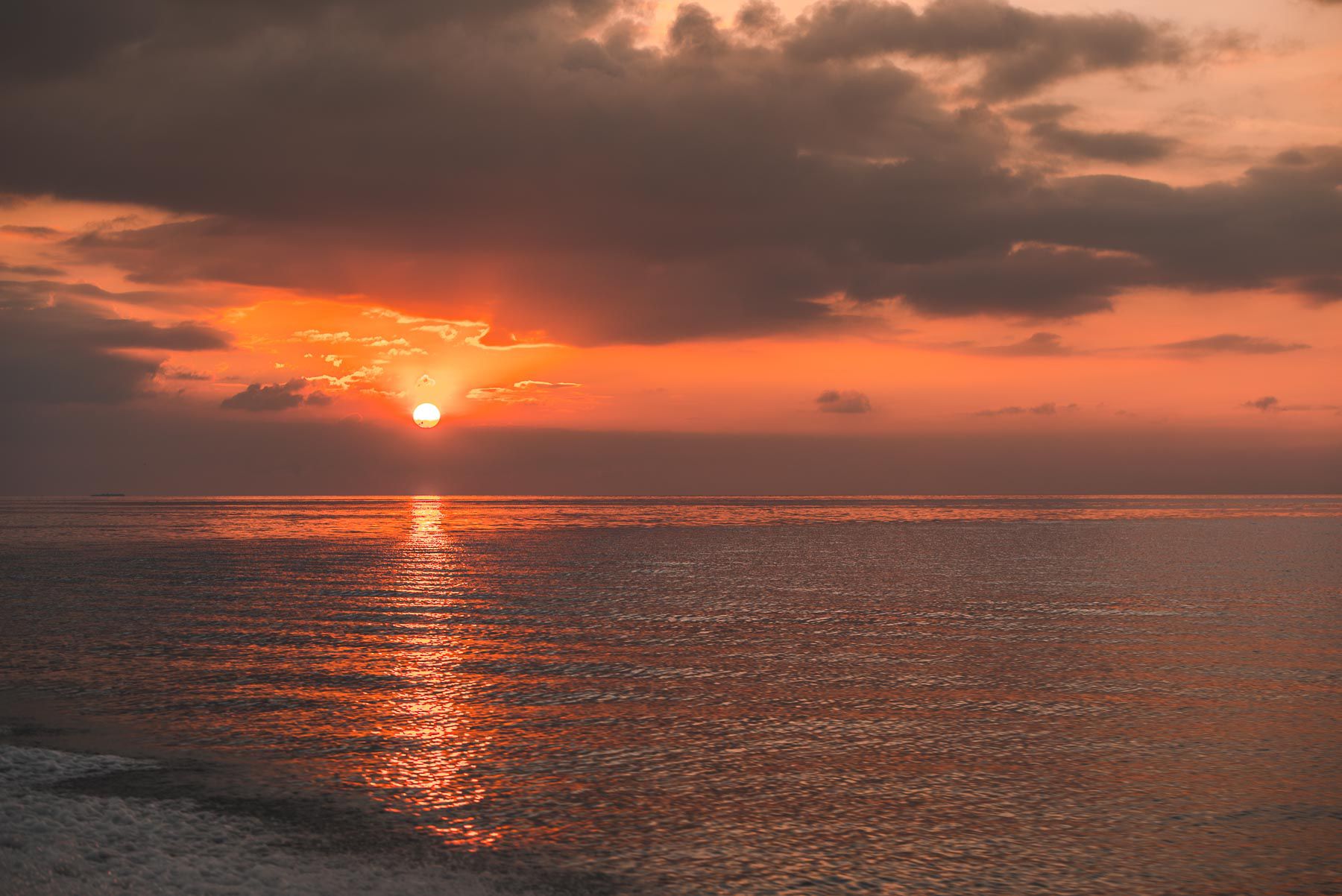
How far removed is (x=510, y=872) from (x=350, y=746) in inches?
271

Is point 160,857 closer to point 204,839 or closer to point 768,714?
point 204,839

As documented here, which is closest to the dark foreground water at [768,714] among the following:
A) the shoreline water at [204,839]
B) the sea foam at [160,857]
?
the shoreline water at [204,839]

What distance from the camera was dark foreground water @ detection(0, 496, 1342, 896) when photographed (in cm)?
1244

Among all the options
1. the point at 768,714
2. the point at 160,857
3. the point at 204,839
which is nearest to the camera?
the point at 160,857

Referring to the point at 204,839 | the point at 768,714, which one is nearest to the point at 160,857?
the point at 204,839

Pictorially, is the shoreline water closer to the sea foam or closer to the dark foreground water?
the sea foam

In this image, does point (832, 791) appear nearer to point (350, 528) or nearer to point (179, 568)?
point (179, 568)

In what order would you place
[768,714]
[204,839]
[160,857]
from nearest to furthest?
[160,857] → [204,839] → [768,714]

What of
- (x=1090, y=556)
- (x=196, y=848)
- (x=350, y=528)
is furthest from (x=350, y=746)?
(x=350, y=528)

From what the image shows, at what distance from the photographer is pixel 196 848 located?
1216 cm

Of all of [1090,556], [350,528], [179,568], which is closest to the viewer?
[179,568]

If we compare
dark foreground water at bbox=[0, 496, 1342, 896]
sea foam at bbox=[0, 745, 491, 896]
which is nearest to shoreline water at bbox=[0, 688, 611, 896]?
sea foam at bbox=[0, 745, 491, 896]

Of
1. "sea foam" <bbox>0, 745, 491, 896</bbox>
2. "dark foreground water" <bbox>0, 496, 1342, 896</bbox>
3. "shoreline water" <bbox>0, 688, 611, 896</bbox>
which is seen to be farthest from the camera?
"dark foreground water" <bbox>0, 496, 1342, 896</bbox>

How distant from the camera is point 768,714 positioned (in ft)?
65.3
